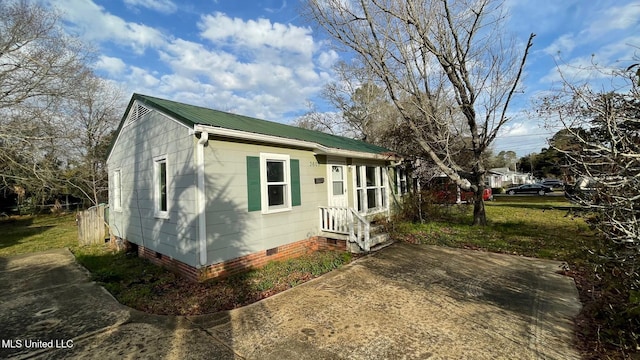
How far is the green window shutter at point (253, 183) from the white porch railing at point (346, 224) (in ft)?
7.72

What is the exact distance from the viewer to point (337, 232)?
762 cm

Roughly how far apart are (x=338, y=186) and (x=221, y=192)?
4.22 meters

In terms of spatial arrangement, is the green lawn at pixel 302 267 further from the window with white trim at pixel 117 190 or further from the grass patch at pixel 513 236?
the window with white trim at pixel 117 190

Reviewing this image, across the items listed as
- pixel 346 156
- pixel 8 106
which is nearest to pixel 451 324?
pixel 346 156

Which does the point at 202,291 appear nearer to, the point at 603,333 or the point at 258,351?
the point at 258,351

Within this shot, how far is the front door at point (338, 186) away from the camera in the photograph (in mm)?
8531

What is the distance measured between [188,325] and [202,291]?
1178mm

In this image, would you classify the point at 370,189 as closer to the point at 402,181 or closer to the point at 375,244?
the point at 402,181

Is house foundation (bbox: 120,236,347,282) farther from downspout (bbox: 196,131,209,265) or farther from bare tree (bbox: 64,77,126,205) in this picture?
bare tree (bbox: 64,77,126,205)

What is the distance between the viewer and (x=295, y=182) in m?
7.25

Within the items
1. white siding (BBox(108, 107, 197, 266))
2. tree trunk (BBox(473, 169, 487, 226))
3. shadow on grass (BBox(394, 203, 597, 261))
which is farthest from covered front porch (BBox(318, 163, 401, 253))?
white siding (BBox(108, 107, 197, 266))

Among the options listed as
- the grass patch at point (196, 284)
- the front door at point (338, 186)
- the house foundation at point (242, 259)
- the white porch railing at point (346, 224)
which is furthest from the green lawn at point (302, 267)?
the front door at point (338, 186)

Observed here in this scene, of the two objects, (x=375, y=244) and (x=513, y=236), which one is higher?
(x=375, y=244)

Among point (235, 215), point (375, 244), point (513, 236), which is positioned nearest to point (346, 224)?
point (375, 244)
